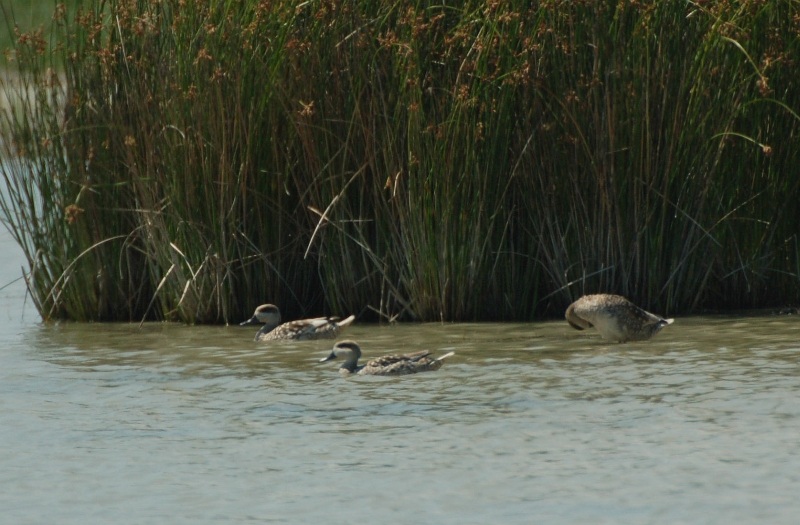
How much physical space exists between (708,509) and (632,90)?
5.07 metres

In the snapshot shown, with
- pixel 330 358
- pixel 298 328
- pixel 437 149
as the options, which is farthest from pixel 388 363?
pixel 437 149

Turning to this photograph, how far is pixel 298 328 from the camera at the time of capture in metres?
9.69

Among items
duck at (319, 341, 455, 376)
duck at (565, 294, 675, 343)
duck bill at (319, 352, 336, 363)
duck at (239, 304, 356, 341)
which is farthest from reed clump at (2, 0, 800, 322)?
duck at (319, 341, 455, 376)

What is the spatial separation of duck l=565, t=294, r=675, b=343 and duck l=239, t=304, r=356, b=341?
1614 millimetres

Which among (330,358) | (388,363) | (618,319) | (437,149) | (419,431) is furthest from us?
(437,149)

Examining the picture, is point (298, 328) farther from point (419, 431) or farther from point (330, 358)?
point (419, 431)

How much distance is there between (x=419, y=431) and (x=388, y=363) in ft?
5.38

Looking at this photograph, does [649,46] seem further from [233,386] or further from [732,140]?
[233,386]

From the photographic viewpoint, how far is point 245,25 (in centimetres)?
1015

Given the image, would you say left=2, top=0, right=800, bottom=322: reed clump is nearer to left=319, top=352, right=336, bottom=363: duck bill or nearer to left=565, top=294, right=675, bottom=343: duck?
left=565, top=294, right=675, bottom=343: duck

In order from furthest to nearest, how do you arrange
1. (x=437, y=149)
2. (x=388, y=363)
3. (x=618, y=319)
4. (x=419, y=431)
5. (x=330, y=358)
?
(x=437, y=149), (x=618, y=319), (x=330, y=358), (x=388, y=363), (x=419, y=431)

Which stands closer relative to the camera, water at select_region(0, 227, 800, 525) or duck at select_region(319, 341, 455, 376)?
water at select_region(0, 227, 800, 525)

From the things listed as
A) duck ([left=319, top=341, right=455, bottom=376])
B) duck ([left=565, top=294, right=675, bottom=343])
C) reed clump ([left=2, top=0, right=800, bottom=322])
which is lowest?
duck ([left=319, top=341, right=455, bottom=376])

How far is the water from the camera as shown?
5.41 metres
